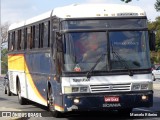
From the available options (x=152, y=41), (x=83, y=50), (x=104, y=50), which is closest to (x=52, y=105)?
(x=83, y=50)

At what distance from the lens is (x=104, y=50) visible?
1379 centimetres

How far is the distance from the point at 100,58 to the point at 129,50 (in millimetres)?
844

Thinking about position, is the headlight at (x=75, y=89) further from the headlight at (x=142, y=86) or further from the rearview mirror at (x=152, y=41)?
the rearview mirror at (x=152, y=41)

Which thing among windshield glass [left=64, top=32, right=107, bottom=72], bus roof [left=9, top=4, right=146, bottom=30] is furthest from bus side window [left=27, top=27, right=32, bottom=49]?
windshield glass [left=64, top=32, right=107, bottom=72]

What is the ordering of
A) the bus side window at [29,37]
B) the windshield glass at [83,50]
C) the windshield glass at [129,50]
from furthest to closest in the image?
the bus side window at [29,37], the windshield glass at [129,50], the windshield glass at [83,50]

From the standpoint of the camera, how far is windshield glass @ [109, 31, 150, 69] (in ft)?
45.3

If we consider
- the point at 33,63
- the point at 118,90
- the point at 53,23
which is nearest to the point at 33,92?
the point at 33,63

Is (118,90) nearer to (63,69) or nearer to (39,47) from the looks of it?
(63,69)

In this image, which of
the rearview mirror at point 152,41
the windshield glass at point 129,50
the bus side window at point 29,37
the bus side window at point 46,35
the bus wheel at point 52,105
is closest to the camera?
the windshield glass at point 129,50

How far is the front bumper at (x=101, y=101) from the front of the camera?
13539 mm

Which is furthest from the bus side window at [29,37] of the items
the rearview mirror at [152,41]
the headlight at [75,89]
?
the rearview mirror at [152,41]

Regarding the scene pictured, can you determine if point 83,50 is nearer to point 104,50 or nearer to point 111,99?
point 104,50

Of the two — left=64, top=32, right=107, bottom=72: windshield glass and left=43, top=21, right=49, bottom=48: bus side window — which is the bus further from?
left=43, top=21, right=49, bottom=48: bus side window

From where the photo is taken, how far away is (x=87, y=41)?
45.3ft
